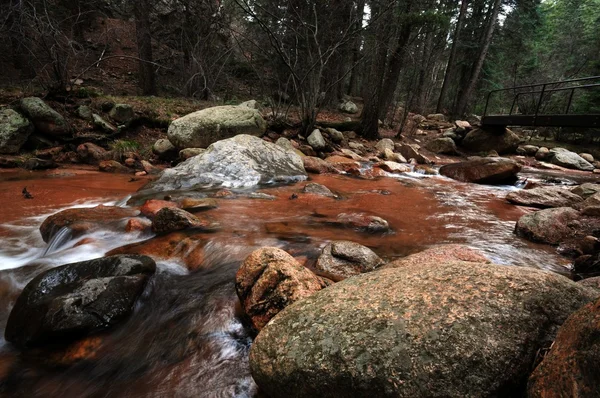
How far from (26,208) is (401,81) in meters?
21.3

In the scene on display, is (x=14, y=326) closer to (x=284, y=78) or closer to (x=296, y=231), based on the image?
(x=296, y=231)

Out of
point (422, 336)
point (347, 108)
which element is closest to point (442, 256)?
point (422, 336)

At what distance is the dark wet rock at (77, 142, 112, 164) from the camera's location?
7.93 m

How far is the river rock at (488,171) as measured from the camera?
837 centimetres

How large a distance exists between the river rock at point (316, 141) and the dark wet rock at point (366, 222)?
18.6ft

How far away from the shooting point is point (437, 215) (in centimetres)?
545

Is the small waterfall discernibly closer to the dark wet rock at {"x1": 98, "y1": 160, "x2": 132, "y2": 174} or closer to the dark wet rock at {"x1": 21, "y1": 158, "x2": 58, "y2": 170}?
the dark wet rock at {"x1": 98, "y1": 160, "x2": 132, "y2": 174}

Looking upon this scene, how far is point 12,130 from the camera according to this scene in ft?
24.0

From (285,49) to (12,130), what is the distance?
845 cm

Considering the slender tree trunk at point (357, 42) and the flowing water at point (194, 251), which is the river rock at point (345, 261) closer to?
the flowing water at point (194, 251)

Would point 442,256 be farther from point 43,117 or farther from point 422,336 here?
point 43,117

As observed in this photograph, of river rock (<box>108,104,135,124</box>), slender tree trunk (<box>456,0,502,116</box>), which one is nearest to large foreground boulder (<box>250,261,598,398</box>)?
river rock (<box>108,104,135,124</box>)

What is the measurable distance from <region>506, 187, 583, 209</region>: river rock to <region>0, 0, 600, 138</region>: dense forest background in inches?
233

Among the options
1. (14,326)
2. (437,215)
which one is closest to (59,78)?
(14,326)
